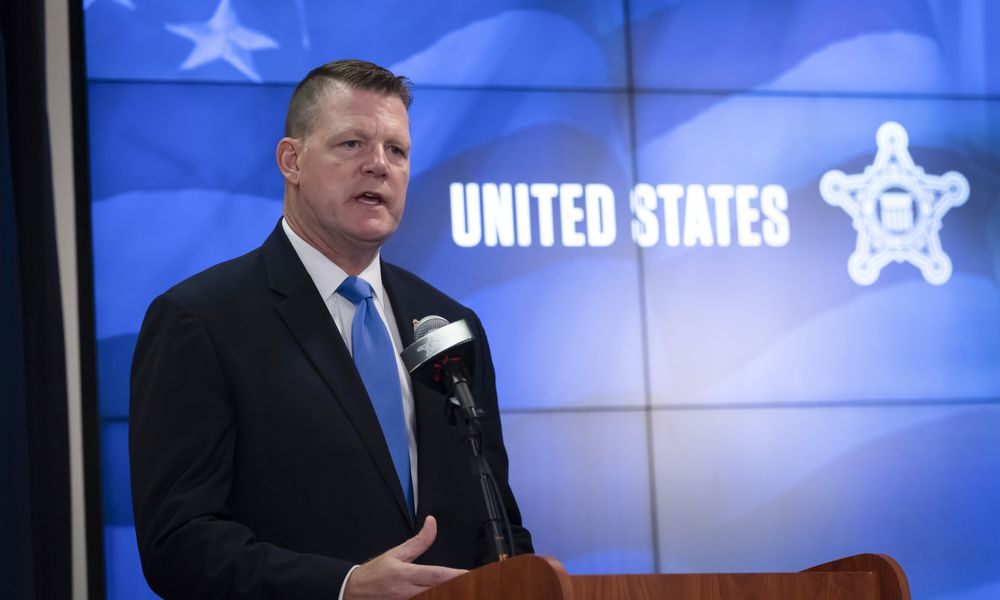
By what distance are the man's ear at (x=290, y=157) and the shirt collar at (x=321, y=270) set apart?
10cm

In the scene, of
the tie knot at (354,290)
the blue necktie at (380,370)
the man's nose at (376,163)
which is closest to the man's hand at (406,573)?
the blue necktie at (380,370)

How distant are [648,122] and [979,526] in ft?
4.75

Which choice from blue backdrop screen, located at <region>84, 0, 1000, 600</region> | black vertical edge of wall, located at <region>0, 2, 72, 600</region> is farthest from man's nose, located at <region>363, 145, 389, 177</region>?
black vertical edge of wall, located at <region>0, 2, 72, 600</region>

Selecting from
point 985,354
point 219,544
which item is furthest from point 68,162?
point 985,354

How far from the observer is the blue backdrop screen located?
3.01 meters

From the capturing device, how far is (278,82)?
3072 millimetres

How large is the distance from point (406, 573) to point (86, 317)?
179 centimetres

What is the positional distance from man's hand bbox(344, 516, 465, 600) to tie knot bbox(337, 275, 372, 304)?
646 mm

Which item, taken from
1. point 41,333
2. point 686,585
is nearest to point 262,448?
point 686,585

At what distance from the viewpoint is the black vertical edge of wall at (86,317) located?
9.34 feet

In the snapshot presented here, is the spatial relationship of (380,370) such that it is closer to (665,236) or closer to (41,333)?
(41,333)

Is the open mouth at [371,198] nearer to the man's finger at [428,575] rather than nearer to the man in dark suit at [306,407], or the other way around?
the man in dark suit at [306,407]

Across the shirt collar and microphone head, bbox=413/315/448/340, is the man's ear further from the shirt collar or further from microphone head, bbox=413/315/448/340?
microphone head, bbox=413/315/448/340

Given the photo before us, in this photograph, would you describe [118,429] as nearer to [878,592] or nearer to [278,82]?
[278,82]
